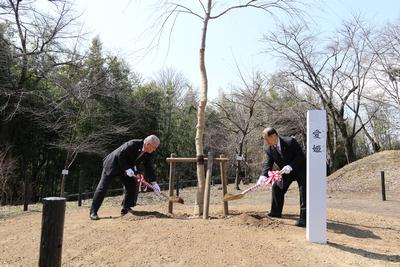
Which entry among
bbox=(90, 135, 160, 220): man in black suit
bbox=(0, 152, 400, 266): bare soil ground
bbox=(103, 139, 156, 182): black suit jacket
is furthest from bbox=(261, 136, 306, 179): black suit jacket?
bbox=(103, 139, 156, 182): black suit jacket

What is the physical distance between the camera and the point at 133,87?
2206 centimetres

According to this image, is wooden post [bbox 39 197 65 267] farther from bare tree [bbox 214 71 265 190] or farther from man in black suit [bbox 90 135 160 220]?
bare tree [bbox 214 71 265 190]

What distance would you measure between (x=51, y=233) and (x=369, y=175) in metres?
15.6

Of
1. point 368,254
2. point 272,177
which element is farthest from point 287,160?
point 368,254

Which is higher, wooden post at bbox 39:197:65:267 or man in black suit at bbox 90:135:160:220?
man in black suit at bbox 90:135:160:220

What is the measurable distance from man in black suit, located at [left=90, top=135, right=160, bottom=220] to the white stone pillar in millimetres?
2333

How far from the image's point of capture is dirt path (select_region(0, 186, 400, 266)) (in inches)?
156

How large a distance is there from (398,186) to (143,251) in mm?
12934

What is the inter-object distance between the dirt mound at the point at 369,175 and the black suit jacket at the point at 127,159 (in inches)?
420

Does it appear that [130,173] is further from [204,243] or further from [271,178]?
[271,178]

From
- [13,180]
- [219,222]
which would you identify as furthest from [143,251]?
[13,180]

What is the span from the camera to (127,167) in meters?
6.02

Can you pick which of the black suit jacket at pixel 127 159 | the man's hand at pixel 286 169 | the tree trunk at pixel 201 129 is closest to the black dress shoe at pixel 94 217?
the black suit jacket at pixel 127 159

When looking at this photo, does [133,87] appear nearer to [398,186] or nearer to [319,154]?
[398,186]
